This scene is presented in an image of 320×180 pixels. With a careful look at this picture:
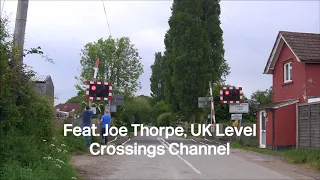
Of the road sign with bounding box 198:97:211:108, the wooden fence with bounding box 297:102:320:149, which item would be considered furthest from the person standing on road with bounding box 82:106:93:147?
the road sign with bounding box 198:97:211:108

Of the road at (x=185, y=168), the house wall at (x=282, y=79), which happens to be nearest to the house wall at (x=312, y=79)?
the house wall at (x=282, y=79)

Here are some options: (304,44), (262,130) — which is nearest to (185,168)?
(262,130)

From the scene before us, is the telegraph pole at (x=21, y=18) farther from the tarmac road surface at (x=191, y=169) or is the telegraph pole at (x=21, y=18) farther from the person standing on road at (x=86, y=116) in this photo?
the person standing on road at (x=86, y=116)

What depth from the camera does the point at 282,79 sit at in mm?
25109

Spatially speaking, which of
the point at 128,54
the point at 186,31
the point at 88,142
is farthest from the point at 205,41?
the point at 88,142

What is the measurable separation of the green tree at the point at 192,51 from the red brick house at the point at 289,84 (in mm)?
17305

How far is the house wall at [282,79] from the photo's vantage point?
892 inches

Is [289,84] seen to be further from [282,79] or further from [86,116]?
[86,116]

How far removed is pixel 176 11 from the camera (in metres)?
45.1

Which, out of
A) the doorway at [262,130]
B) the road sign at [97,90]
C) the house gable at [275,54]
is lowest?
the doorway at [262,130]

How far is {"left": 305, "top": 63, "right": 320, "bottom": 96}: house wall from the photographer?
22172mm

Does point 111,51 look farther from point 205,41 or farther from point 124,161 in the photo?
point 124,161

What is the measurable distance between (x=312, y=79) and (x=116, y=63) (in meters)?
35.6

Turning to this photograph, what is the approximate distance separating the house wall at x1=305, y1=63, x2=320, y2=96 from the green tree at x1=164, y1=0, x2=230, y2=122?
67.9ft
